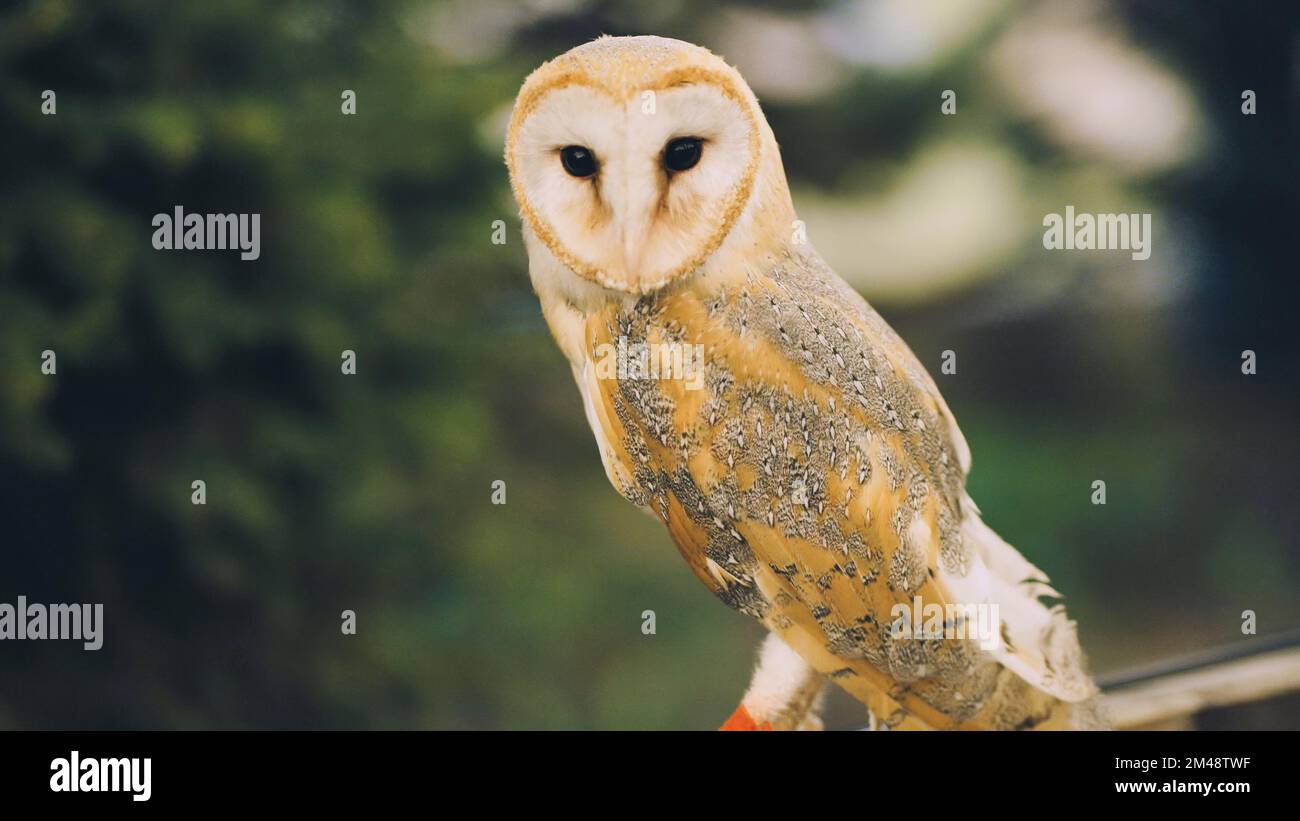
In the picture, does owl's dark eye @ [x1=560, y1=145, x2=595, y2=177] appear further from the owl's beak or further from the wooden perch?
the wooden perch

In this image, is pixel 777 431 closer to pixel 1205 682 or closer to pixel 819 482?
pixel 819 482

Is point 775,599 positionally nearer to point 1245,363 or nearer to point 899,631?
point 899,631

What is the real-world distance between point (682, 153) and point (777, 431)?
25cm

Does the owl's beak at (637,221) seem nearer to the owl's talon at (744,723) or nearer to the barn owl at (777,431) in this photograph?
the barn owl at (777,431)

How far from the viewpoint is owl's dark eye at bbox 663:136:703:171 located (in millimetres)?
810

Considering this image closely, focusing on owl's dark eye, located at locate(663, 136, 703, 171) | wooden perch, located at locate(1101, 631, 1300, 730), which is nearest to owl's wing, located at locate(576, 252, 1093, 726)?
owl's dark eye, located at locate(663, 136, 703, 171)

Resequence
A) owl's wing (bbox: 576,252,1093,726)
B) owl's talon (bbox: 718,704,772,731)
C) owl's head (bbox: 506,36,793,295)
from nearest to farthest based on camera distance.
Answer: owl's head (bbox: 506,36,793,295) < owl's wing (bbox: 576,252,1093,726) < owl's talon (bbox: 718,704,772,731)

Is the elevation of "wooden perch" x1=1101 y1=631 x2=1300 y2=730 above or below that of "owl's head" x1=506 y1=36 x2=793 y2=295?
below

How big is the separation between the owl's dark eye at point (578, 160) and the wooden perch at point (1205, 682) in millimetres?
730

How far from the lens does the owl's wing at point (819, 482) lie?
35.0 inches

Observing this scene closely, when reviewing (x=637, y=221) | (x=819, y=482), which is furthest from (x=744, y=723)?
(x=637, y=221)

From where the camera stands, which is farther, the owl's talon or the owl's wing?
the owl's talon

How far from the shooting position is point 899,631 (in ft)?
3.05

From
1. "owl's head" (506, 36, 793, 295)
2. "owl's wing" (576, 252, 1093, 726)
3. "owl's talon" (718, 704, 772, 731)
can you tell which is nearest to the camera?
"owl's head" (506, 36, 793, 295)
